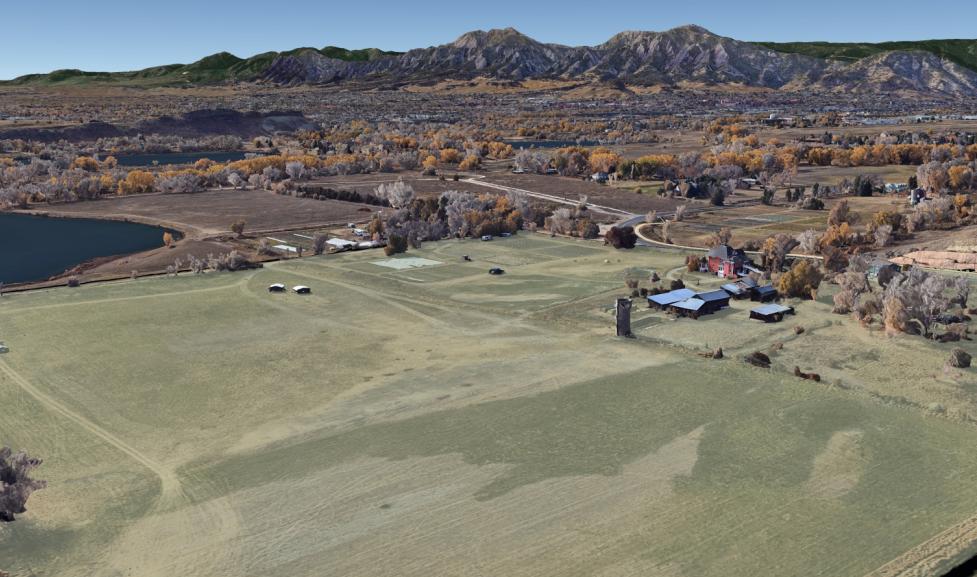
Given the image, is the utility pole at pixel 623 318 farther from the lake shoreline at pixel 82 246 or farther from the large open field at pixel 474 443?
the lake shoreline at pixel 82 246

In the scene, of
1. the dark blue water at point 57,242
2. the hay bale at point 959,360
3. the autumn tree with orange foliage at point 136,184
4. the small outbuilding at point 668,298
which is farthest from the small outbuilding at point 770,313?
the autumn tree with orange foliage at point 136,184

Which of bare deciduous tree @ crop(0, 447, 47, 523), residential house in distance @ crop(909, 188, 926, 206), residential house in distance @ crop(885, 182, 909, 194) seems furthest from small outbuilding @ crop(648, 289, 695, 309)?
residential house in distance @ crop(885, 182, 909, 194)

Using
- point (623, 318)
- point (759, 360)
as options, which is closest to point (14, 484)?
point (623, 318)

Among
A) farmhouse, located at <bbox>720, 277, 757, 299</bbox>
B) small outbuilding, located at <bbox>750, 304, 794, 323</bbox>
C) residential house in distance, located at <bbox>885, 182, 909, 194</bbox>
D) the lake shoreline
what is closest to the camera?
small outbuilding, located at <bbox>750, 304, 794, 323</bbox>

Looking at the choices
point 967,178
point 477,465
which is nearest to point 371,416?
point 477,465

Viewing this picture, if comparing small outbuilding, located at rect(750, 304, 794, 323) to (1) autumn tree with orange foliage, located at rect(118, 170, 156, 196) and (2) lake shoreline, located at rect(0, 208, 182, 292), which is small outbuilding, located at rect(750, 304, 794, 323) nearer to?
(2) lake shoreline, located at rect(0, 208, 182, 292)
